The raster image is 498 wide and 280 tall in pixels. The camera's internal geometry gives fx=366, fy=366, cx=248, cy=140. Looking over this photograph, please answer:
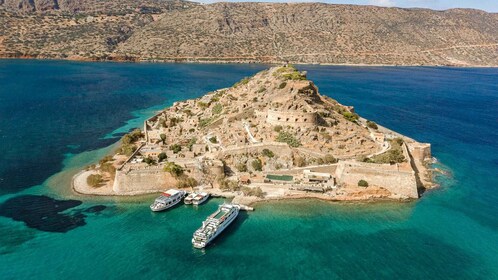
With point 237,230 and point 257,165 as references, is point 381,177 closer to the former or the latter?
point 257,165

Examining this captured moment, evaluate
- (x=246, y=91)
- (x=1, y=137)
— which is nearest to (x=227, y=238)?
(x=246, y=91)

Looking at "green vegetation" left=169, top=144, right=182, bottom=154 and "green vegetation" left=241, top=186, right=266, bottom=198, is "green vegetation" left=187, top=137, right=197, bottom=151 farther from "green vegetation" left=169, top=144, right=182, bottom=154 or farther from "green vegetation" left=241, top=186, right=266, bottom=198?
"green vegetation" left=241, top=186, right=266, bottom=198

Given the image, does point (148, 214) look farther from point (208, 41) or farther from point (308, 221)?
point (208, 41)

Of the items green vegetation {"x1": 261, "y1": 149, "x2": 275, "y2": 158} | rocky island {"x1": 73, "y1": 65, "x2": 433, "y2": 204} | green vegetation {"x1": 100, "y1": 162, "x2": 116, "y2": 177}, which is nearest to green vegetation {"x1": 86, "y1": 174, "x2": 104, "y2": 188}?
rocky island {"x1": 73, "y1": 65, "x2": 433, "y2": 204}

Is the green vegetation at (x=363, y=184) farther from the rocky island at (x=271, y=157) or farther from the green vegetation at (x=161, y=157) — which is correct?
the green vegetation at (x=161, y=157)

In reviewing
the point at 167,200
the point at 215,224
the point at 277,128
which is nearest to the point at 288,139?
the point at 277,128

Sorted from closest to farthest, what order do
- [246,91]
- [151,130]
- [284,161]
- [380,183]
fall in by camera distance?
[380,183], [284,161], [151,130], [246,91]

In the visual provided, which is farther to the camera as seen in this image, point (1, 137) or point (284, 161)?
point (1, 137)
